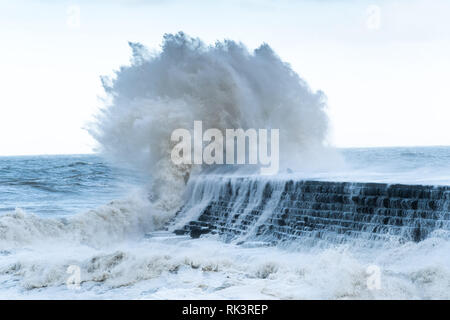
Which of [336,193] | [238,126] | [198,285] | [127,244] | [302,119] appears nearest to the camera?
[198,285]

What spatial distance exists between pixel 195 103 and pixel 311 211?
762cm

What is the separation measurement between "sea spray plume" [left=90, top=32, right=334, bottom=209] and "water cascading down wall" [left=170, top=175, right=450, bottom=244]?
240 cm

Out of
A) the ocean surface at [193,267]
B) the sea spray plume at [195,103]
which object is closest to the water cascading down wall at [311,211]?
the ocean surface at [193,267]

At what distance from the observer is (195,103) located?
54.6 feet

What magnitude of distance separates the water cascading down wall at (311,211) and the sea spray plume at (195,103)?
2396 mm

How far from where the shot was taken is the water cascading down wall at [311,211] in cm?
827

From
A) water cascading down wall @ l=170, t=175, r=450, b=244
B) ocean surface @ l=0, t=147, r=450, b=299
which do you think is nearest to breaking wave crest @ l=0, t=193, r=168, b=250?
ocean surface @ l=0, t=147, r=450, b=299

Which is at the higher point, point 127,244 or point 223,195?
point 223,195

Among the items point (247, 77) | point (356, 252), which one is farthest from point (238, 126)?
point (356, 252)

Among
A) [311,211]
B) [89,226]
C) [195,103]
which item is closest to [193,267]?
[311,211]

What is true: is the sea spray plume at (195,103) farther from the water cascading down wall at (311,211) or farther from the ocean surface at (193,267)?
the ocean surface at (193,267)
